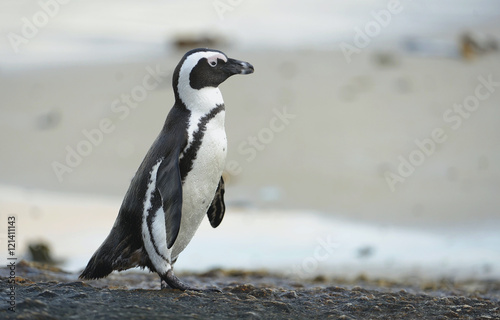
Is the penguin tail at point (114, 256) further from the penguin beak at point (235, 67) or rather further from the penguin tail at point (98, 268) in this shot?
the penguin beak at point (235, 67)

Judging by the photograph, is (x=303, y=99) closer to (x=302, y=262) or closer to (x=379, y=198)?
(x=379, y=198)

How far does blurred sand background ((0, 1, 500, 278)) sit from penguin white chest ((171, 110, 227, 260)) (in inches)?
82.0

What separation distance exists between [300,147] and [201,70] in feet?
14.4

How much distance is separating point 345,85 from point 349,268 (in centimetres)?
382

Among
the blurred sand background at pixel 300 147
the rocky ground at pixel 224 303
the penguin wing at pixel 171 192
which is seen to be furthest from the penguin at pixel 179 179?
the blurred sand background at pixel 300 147

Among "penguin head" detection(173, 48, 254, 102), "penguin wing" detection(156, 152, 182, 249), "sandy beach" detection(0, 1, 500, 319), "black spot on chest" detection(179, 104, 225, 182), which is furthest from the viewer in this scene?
"sandy beach" detection(0, 1, 500, 319)

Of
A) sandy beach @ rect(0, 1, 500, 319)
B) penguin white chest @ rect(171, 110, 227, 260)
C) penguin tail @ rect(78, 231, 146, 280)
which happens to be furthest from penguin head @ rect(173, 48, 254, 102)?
sandy beach @ rect(0, 1, 500, 319)

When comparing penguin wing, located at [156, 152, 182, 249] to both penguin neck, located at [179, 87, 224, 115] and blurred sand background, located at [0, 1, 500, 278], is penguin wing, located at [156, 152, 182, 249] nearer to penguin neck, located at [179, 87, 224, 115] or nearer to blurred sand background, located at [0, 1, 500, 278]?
penguin neck, located at [179, 87, 224, 115]

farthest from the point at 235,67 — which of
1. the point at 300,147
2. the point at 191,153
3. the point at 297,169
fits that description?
the point at 300,147

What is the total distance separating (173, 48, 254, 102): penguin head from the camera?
3664 mm

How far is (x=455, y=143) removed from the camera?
8023 millimetres

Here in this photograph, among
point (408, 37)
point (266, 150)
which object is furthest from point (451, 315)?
point (408, 37)

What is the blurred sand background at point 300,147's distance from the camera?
6207 millimetres

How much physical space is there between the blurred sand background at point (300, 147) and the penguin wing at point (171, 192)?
7.61 ft
